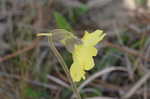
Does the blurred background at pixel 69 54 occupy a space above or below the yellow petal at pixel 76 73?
below

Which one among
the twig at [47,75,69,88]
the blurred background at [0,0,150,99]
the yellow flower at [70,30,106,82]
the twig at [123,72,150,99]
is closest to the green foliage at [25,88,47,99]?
the blurred background at [0,0,150,99]

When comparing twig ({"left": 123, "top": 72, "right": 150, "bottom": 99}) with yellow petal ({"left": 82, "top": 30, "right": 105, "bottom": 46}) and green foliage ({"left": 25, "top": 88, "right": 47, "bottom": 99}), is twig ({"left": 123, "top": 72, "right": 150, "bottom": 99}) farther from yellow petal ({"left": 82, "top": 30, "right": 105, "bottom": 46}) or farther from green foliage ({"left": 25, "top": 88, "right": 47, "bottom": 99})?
yellow petal ({"left": 82, "top": 30, "right": 105, "bottom": 46})

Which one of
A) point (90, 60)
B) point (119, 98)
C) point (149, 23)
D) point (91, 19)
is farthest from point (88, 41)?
point (91, 19)

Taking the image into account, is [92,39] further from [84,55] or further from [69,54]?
[69,54]

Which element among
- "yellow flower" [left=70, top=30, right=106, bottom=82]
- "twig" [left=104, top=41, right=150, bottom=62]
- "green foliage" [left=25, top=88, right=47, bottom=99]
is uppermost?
"yellow flower" [left=70, top=30, right=106, bottom=82]

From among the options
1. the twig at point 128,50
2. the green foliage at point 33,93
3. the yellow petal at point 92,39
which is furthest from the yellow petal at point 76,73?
the twig at point 128,50

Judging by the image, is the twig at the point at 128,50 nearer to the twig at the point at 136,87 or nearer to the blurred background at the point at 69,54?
the blurred background at the point at 69,54

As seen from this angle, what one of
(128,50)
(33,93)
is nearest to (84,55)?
(33,93)
